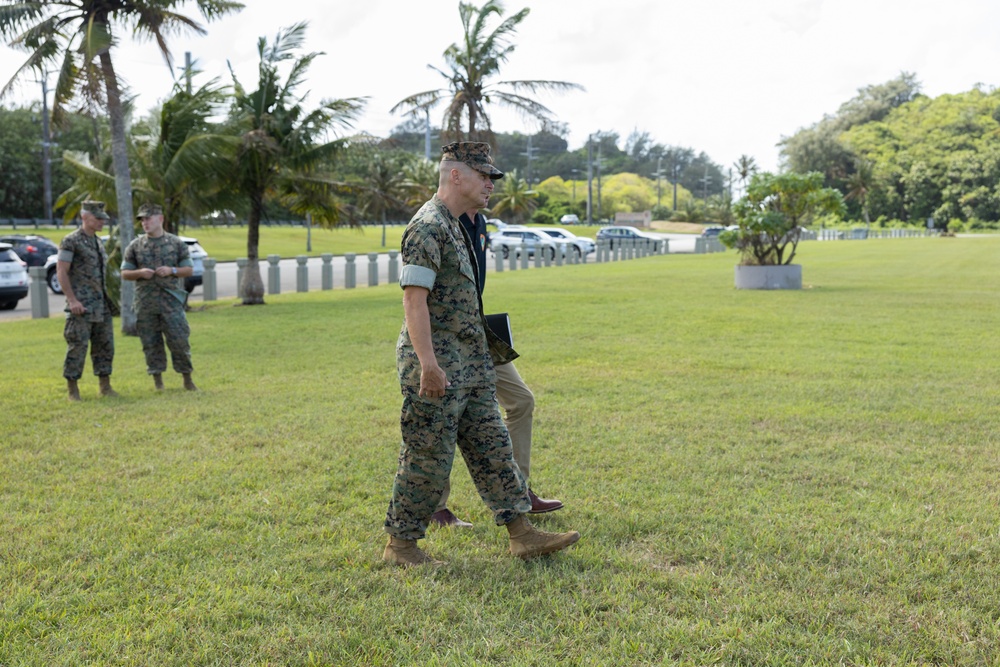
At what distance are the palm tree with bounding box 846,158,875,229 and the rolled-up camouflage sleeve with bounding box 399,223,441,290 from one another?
327 ft

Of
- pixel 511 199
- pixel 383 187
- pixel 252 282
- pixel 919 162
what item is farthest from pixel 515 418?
pixel 919 162

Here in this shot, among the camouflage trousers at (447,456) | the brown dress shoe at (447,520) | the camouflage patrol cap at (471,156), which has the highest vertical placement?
the camouflage patrol cap at (471,156)

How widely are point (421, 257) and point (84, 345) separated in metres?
5.65

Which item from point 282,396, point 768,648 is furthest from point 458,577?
point 282,396

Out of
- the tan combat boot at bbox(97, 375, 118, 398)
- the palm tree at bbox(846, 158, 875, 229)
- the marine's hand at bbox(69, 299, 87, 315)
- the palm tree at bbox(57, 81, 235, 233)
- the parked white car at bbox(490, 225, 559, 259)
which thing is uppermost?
the palm tree at bbox(846, 158, 875, 229)

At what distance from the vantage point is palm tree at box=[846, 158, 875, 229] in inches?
3799

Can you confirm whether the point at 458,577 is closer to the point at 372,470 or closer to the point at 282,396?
the point at 372,470

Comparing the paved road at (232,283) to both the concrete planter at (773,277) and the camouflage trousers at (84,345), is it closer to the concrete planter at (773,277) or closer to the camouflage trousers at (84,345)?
the camouflage trousers at (84,345)

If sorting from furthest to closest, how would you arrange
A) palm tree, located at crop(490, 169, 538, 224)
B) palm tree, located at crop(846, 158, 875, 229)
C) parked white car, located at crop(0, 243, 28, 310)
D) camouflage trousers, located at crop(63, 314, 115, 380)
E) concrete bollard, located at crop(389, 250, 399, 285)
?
palm tree, located at crop(846, 158, 875, 229) → palm tree, located at crop(490, 169, 538, 224) → concrete bollard, located at crop(389, 250, 399, 285) → parked white car, located at crop(0, 243, 28, 310) → camouflage trousers, located at crop(63, 314, 115, 380)

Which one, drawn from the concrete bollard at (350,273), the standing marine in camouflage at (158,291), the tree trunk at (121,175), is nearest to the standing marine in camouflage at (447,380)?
the standing marine in camouflage at (158,291)

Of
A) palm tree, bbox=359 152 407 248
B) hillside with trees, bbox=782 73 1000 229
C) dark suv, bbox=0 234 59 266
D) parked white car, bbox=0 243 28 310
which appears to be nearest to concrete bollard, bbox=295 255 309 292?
palm tree, bbox=359 152 407 248

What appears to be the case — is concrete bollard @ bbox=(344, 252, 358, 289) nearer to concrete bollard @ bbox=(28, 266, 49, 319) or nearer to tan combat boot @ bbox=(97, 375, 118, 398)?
concrete bollard @ bbox=(28, 266, 49, 319)

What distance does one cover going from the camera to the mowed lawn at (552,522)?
11.1 feet

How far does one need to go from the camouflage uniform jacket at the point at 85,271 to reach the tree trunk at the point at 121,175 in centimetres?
536
